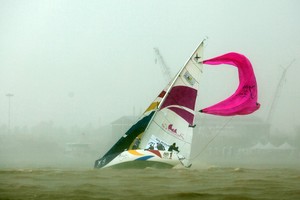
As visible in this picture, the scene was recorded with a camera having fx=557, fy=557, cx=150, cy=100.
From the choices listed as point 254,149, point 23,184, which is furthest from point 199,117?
point 23,184

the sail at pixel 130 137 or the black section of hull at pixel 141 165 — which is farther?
the sail at pixel 130 137

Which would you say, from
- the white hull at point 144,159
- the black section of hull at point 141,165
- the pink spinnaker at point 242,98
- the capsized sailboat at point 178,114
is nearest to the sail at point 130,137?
the capsized sailboat at point 178,114

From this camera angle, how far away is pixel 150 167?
2666cm

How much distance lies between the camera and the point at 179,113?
29453 millimetres

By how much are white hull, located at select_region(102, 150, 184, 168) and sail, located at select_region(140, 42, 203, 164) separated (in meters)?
1.14

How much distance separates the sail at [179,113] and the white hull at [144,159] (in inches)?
44.8

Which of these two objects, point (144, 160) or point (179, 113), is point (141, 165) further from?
point (179, 113)

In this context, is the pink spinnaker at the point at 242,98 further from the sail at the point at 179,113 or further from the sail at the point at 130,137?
the sail at the point at 130,137

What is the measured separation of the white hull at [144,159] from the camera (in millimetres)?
26688

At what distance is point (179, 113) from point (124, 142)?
10.8ft

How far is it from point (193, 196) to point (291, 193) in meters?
2.88

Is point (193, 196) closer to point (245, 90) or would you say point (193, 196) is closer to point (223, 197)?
point (223, 197)

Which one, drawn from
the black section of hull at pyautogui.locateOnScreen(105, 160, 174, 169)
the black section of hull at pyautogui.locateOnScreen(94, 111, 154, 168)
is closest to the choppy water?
the black section of hull at pyautogui.locateOnScreen(105, 160, 174, 169)

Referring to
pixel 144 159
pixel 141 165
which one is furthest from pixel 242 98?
pixel 141 165
